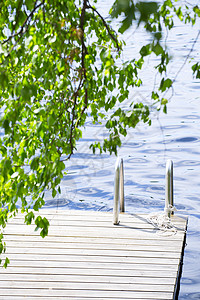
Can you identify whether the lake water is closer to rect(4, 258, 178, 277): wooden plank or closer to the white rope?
the white rope

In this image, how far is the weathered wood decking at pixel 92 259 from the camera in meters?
3.74

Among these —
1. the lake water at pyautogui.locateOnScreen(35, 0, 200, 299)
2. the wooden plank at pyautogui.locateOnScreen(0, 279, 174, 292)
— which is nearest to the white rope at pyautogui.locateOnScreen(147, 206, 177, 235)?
the lake water at pyautogui.locateOnScreen(35, 0, 200, 299)

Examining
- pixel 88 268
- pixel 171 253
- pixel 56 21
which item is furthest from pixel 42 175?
pixel 171 253

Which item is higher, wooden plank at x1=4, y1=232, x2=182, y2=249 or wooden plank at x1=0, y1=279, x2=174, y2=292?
wooden plank at x1=0, y1=279, x2=174, y2=292

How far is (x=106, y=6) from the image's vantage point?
2191 cm

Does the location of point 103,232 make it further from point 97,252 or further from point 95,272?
point 95,272

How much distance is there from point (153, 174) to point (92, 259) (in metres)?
4.92

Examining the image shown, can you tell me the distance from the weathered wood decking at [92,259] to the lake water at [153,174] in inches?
34.8

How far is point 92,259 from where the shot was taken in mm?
4242

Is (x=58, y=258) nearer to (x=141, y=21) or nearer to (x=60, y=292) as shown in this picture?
(x=60, y=292)

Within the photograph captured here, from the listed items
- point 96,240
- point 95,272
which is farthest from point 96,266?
point 96,240

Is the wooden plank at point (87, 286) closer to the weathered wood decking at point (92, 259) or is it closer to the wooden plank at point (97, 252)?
the weathered wood decking at point (92, 259)

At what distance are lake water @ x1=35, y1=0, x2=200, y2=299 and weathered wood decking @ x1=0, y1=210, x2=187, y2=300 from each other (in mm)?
883

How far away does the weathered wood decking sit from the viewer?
147 inches
